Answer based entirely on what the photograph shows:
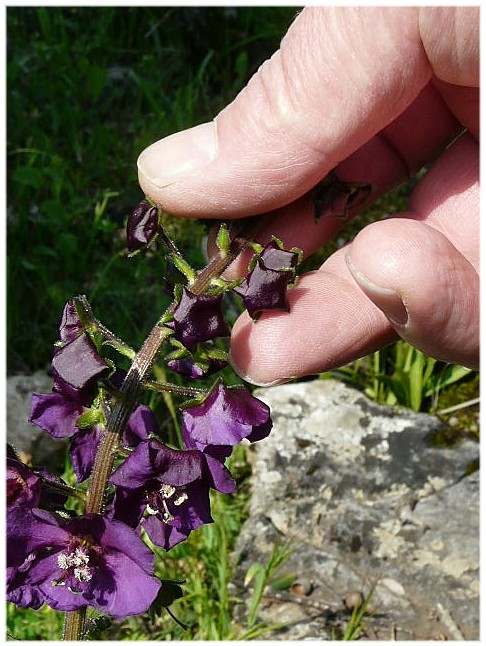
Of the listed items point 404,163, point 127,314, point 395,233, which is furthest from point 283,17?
point 395,233

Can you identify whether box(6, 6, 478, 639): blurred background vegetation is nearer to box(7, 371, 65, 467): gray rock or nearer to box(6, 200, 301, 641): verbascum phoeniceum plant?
box(7, 371, 65, 467): gray rock

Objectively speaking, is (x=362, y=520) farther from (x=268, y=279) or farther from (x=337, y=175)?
(x=268, y=279)

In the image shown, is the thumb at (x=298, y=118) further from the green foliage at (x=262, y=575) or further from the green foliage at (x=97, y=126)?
the green foliage at (x=97, y=126)

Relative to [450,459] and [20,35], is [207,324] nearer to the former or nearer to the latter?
[450,459]

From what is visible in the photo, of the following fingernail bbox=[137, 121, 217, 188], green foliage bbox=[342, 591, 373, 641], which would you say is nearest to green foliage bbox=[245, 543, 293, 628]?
green foliage bbox=[342, 591, 373, 641]

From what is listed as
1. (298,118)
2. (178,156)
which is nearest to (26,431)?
(178,156)

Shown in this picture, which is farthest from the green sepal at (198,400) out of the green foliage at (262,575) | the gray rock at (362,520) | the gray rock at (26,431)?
the gray rock at (26,431)
